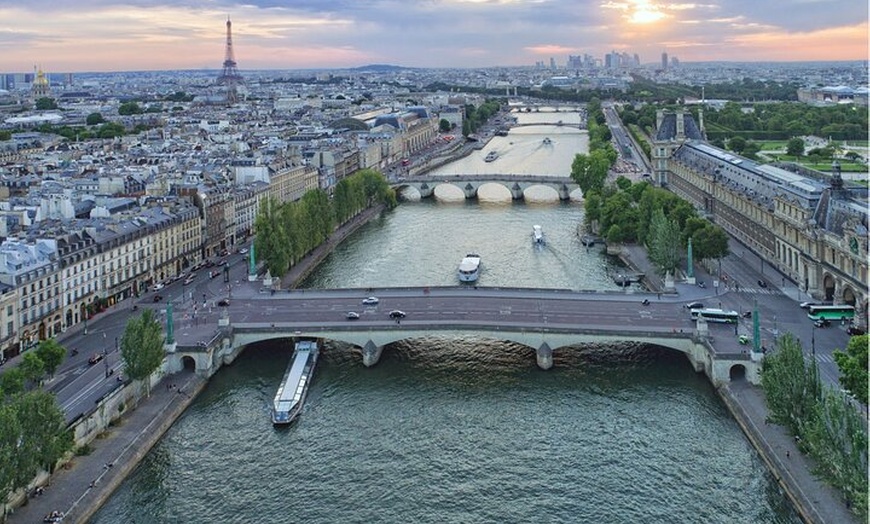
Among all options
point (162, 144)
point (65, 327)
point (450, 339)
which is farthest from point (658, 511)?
point (162, 144)

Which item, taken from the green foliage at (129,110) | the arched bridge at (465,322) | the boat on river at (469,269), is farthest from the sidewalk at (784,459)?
the green foliage at (129,110)

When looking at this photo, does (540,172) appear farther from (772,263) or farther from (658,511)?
(658,511)

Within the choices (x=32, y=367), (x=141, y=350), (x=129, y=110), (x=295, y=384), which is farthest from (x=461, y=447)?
(x=129, y=110)

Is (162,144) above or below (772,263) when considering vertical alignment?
above

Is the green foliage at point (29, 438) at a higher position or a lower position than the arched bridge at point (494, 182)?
lower

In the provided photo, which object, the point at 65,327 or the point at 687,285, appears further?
the point at 687,285

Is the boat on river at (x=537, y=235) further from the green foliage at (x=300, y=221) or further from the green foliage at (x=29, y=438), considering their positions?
the green foliage at (x=29, y=438)

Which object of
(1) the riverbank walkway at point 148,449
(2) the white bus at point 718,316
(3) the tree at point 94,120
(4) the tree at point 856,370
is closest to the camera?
(1) the riverbank walkway at point 148,449
